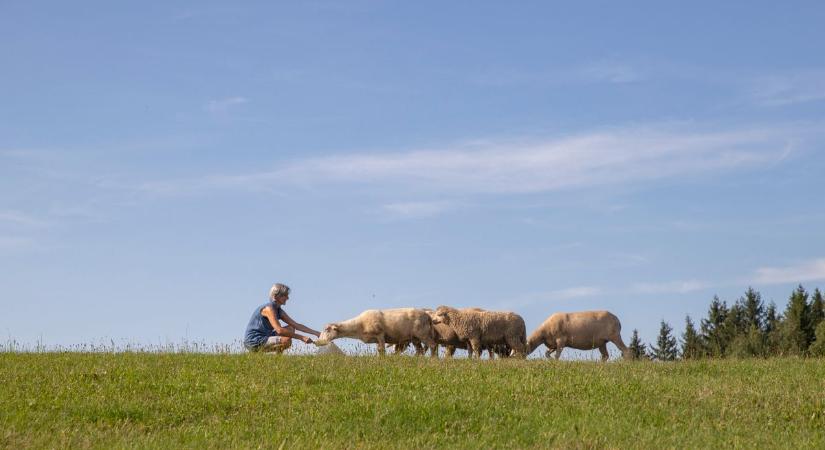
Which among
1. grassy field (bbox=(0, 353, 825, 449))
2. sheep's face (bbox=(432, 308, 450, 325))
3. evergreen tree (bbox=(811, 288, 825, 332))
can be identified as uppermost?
evergreen tree (bbox=(811, 288, 825, 332))

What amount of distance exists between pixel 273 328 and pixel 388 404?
779 centimetres

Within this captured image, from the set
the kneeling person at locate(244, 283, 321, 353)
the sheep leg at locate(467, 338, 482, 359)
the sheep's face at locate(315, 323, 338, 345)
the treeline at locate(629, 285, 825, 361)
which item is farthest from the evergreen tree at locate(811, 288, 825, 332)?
the kneeling person at locate(244, 283, 321, 353)

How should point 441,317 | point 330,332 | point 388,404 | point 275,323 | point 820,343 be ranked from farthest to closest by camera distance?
point 820,343 < point 441,317 < point 330,332 < point 275,323 < point 388,404

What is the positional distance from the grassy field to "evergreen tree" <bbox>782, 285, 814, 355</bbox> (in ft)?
157

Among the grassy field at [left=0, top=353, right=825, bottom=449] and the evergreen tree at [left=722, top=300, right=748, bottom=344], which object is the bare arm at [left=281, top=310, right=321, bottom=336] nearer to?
the grassy field at [left=0, top=353, right=825, bottom=449]

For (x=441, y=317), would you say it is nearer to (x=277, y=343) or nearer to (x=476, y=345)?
(x=476, y=345)

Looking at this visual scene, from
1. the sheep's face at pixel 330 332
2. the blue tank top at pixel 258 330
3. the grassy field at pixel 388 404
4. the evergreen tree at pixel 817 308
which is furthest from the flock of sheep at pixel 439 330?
the evergreen tree at pixel 817 308

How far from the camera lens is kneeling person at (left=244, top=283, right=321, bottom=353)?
22.6 metres

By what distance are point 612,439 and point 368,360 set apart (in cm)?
733

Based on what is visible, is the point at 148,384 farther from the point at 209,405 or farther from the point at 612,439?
the point at 612,439

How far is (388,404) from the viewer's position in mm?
15648

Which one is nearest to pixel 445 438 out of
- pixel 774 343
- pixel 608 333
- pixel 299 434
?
pixel 299 434

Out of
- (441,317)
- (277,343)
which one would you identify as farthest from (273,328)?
(441,317)

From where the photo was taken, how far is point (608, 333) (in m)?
33.3
